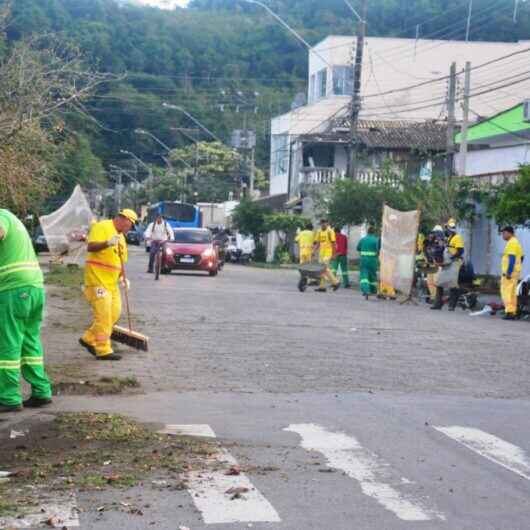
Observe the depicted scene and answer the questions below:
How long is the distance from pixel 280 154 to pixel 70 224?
127 ft

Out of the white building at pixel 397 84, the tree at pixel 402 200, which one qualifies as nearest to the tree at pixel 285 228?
the white building at pixel 397 84

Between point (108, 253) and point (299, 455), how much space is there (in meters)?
6.15

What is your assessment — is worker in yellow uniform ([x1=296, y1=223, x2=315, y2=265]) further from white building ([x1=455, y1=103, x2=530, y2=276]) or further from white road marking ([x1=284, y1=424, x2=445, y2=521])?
white road marking ([x1=284, y1=424, x2=445, y2=521])

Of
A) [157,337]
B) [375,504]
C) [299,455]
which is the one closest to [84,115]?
[157,337]

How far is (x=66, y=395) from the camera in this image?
1142 centimetres

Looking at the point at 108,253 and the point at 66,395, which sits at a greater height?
the point at 108,253

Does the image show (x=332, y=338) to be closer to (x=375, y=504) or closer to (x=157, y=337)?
(x=157, y=337)

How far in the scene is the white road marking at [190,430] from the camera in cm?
939

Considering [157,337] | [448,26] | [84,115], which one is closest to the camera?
[157,337]

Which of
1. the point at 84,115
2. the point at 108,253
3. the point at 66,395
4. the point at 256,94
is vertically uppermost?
the point at 256,94

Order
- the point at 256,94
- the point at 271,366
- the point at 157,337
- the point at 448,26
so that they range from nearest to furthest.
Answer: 1. the point at 271,366
2. the point at 157,337
3. the point at 448,26
4. the point at 256,94

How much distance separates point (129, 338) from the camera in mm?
14688

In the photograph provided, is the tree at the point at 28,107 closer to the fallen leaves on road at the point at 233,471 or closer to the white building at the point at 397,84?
the fallen leaves on road at the point at 233,471

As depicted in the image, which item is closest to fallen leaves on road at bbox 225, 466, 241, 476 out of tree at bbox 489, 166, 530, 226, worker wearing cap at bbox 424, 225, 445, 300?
tree at bbox 489, 166, 530, 226
